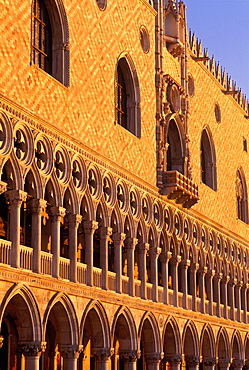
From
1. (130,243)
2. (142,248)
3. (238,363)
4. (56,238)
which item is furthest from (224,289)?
(56,238)

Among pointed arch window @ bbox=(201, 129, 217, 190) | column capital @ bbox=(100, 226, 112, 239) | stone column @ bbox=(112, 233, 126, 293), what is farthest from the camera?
pointed arch window @ bbox=(201, 129, 217, 190)

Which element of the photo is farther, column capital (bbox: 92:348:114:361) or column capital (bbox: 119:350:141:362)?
column capital (bbox: 119:350:141:362)

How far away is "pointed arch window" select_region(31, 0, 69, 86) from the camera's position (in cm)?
1881

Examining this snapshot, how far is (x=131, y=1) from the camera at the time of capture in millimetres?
23047

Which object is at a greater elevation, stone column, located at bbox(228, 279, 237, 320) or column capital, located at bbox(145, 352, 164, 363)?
stone column, located at bbox(228, 279, 237, 320)

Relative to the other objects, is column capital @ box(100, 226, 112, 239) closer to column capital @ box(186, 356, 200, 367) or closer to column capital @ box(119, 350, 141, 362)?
column capital @ box(119, 350, 141, 362)

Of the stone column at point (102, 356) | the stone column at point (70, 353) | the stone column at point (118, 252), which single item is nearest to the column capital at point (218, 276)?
the stone column at point (118, 252)

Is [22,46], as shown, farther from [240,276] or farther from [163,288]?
[240,276]

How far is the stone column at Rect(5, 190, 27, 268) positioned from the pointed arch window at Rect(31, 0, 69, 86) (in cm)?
360

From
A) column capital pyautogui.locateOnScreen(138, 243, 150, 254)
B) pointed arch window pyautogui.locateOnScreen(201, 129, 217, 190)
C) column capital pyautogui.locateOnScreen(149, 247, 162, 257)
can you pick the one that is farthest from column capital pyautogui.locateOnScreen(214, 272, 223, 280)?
column capital pyautogui.locateOnScreen(138, 243, 150, 254)

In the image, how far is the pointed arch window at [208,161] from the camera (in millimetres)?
29328

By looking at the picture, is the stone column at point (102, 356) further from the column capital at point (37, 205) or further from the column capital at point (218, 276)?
the column capital at point (218, 276)

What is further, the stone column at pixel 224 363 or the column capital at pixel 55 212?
the stone column at pixel 224 363

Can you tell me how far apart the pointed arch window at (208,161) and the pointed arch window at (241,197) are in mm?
3615
